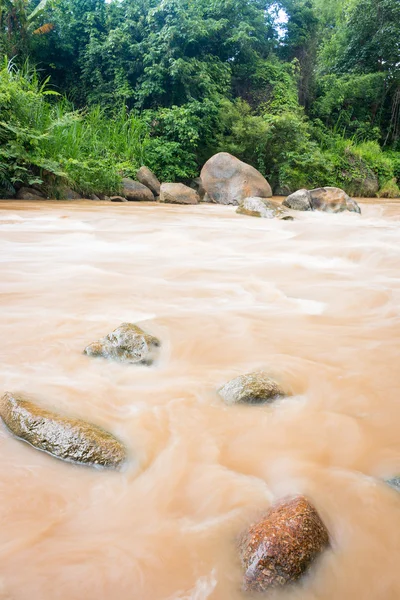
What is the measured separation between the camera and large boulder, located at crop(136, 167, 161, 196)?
11078mm

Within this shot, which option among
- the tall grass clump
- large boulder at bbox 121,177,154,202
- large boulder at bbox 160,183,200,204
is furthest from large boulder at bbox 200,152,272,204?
the tall grass clump

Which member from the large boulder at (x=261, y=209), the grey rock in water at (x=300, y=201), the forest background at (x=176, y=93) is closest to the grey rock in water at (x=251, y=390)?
the large boulder at (x=261, y=209)

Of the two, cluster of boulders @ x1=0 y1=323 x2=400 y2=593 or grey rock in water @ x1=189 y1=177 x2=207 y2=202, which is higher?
grey rock in water @ x1=189 y1=177 x2=207 y2=202

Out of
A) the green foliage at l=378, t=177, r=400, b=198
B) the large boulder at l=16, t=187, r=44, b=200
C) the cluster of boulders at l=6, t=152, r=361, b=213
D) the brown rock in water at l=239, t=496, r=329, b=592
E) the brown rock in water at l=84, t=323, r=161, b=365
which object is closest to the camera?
the brown rock in water at l=239, t=496, r=329, b=592

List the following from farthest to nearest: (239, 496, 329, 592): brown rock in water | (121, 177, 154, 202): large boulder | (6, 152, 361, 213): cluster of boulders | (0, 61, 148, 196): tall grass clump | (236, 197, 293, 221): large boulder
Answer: (121, 177, 154, 202): large boulder < (6, 152, 361, 213): cluster of boulders < (236, 197, 293, 221): large boulder < (0, 61, 148, 196): tall grass clump < (239, 496, 329, 592): brown rock in water

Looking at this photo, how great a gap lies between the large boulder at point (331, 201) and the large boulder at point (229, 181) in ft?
5.70

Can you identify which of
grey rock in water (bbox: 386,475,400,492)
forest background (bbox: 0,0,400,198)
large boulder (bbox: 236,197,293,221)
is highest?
forest background (bbox: 0,0,400,198)

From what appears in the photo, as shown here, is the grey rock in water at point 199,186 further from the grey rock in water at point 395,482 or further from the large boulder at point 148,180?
the grey rock in water at point 395,482

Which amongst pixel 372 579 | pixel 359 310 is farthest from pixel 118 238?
pixel 372 579

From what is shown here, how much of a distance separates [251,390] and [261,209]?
7397 millimetres

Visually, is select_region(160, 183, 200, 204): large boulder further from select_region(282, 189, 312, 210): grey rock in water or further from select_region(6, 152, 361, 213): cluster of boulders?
select_region(282, 189, 312, 210): grey rock in water

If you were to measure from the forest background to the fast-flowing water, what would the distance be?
22.4ft

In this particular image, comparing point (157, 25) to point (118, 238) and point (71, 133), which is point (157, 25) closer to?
point (71, 133)

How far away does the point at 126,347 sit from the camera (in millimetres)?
2021
